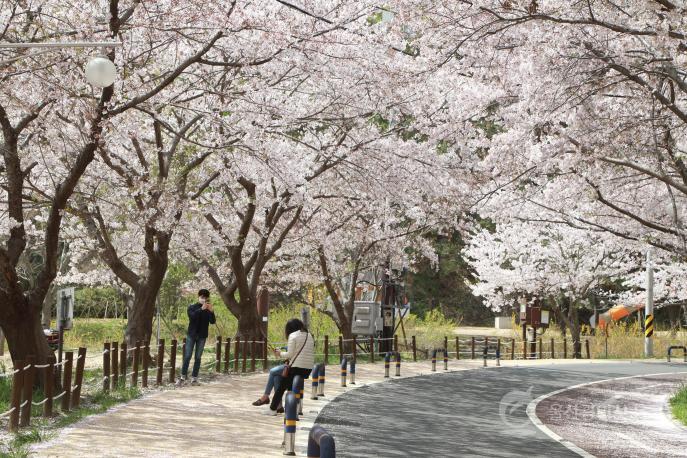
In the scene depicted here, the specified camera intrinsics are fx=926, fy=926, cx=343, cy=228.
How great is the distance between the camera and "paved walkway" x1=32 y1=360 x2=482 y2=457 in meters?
10.6

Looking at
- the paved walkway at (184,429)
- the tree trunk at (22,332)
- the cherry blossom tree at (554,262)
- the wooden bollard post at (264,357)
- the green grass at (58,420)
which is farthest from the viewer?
the cherry blossom tree at (554,262)

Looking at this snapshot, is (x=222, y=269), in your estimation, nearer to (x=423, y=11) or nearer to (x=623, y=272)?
(x=623, y=272)

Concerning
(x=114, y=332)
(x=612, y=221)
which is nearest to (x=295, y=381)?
(x=612, y=221)

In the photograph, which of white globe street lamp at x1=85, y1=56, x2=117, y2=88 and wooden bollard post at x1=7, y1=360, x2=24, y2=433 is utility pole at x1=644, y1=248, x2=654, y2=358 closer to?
wooden bollard post at x1=7, y1=360, x2=24, y2=433

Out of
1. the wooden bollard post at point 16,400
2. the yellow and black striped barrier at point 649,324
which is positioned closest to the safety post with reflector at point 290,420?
the wooden bollard post at point 16,400

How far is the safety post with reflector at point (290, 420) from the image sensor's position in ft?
32.6

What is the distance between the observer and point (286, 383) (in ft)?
46.7

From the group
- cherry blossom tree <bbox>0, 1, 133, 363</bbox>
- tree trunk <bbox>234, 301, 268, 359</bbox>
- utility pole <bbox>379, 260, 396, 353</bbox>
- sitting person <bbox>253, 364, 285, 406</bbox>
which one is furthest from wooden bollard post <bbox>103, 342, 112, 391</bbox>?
utility pole <bbox>379, 260, 396, 353</bbox>

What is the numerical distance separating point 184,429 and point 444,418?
5.08 meters

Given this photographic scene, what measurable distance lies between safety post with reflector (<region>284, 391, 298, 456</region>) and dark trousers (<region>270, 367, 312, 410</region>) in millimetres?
2994

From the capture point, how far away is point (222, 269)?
3656cm

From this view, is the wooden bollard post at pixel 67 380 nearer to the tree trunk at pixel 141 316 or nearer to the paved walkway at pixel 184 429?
the paved walkway at pixel 184 429

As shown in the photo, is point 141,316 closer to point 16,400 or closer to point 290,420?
point 16,400

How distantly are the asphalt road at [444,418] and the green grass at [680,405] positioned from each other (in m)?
2.90
